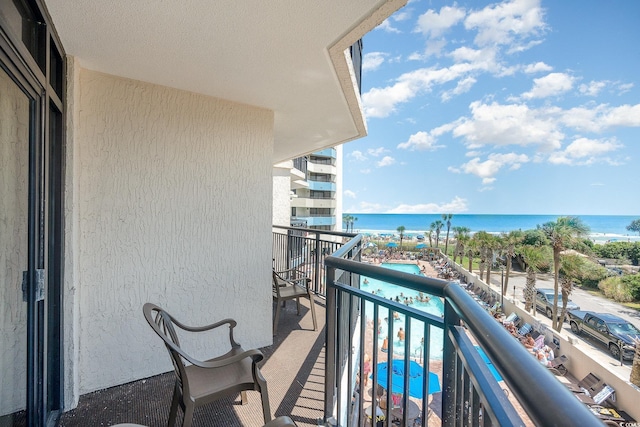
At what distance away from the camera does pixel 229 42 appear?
203 cm

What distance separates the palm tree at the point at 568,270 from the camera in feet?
51.3

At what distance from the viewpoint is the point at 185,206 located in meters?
2.90

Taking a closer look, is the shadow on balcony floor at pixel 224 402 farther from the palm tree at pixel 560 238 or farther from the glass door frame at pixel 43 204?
the palm tree at pixel 560 238

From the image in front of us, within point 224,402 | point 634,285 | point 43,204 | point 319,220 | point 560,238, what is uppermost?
point 43,204

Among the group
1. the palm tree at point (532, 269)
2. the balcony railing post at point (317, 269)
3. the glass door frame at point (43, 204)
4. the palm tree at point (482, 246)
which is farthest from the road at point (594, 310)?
the glass door frame at point (43, 204)

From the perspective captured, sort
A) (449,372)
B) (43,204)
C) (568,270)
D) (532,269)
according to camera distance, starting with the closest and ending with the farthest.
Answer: (449,372)
(43,204)
(568,270)
(532,269)

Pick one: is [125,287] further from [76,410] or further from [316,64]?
[316,64]

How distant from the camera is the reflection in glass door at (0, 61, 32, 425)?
4.77 feet

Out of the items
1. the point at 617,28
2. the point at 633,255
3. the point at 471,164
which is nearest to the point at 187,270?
the point at 633,255

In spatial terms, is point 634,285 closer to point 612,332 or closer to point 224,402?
point 612,332

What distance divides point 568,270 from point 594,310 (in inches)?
342

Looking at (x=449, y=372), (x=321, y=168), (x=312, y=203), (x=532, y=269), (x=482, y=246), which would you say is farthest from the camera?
(x=321, y=168)

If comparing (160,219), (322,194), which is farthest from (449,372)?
(322,194)

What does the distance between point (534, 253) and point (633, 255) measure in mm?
22982
